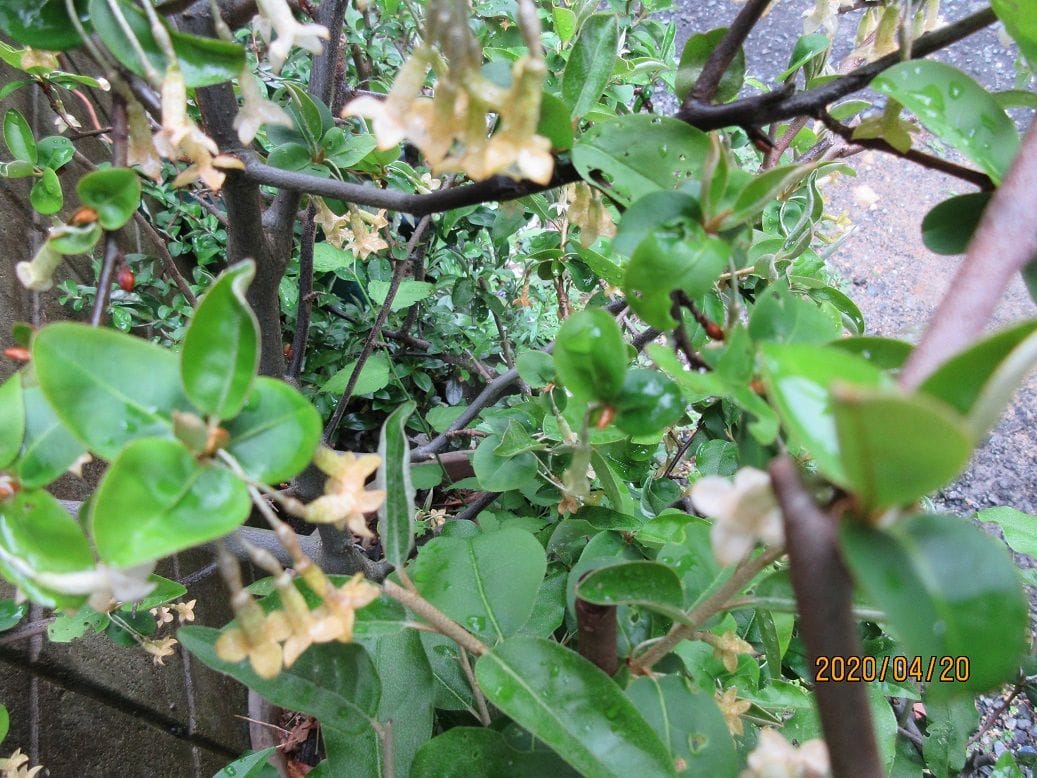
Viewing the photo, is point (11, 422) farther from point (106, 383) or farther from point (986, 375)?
point (986, 375)

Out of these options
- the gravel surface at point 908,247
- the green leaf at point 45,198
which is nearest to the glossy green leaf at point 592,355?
the green leaf at point 45,198

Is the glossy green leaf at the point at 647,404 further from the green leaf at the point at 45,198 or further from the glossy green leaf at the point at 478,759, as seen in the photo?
the green leaf at the point at 45,198

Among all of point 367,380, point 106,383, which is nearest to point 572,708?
point 106,383

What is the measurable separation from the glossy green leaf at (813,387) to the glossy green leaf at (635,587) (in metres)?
0.19

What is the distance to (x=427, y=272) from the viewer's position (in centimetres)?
148

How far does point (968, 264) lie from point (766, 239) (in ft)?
1.74

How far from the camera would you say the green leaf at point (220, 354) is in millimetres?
269

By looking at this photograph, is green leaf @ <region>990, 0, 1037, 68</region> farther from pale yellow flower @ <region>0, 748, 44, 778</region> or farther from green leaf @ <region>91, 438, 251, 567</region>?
pale yellow flower @ <region>0, 748, 44, 778</region>

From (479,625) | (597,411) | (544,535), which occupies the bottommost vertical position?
(544,535)

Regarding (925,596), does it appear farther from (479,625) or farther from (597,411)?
(479,625)

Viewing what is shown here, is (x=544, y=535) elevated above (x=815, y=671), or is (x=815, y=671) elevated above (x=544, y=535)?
(x=815, y=671)

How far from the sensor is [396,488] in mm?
376

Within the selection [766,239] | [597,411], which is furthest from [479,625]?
[766,239]

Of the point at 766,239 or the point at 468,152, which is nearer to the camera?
the point at 468,152
